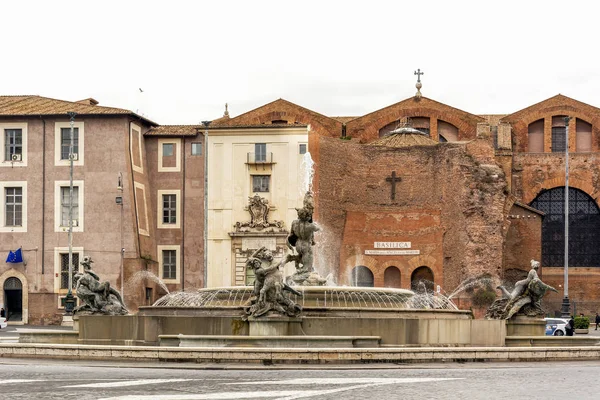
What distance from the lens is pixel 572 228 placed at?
66000mm

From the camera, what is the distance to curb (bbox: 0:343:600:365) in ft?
67.2

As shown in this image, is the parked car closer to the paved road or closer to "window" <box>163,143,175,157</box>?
the paved road

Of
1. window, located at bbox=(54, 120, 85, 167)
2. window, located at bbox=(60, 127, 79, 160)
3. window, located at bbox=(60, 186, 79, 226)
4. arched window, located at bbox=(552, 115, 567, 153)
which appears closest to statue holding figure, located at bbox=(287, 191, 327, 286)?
window, located at bbox=(60, 186, 79, 226)

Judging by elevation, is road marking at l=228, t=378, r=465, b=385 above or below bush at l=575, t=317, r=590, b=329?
above

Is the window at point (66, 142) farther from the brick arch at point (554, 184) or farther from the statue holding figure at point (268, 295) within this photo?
the statue holding figure at point (268, 295)

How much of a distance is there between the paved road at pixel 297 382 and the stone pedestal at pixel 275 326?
131 inches

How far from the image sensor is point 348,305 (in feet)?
86.5

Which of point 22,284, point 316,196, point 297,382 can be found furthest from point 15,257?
point 297,382

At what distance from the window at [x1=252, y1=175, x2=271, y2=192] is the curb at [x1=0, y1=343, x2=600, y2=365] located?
38924 millimetres

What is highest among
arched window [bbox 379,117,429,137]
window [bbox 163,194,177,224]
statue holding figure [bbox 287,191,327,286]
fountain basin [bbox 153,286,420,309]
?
arched window [bbox 379,117,429,137]

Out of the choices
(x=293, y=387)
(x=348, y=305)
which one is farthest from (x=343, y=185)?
(x=293, y=387)

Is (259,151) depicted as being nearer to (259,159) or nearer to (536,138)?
(259,159)

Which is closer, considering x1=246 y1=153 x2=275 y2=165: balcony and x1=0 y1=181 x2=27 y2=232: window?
x1=0 y1=181 x2=27 y2=232: window

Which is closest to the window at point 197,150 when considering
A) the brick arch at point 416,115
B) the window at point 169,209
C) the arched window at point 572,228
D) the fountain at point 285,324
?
the window at point 169,209
